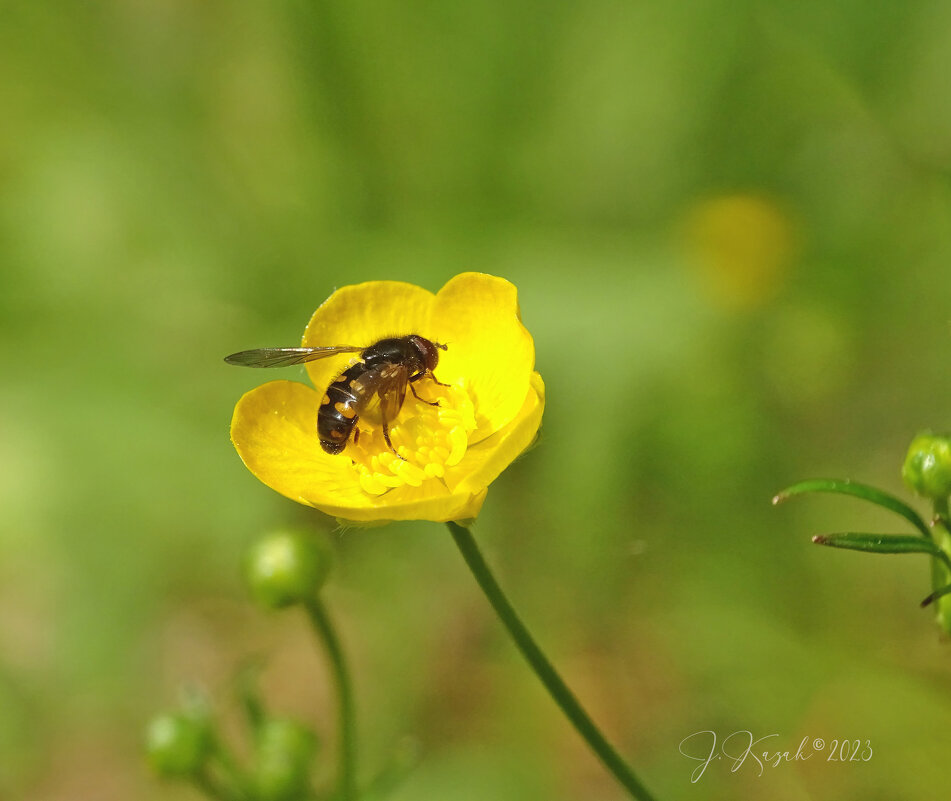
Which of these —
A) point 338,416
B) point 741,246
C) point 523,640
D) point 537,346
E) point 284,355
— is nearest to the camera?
point 523,640

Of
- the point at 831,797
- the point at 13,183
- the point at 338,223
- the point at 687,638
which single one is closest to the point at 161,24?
the point at 13,183

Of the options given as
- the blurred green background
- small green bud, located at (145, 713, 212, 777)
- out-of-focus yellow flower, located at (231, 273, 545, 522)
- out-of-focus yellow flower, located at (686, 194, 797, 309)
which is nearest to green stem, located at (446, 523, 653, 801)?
out-of-focus yellow flower, located at (231, 273, 545, 522)

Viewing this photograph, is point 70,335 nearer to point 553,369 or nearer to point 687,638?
point 553,369

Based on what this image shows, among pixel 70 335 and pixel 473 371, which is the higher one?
pixel 473 371

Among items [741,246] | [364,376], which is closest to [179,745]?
[364,376]

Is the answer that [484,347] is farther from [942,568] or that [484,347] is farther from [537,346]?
[537,346]

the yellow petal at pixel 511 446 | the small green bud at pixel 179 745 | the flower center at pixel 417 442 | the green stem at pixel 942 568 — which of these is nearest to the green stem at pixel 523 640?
the yellow petal at pixel 511 446

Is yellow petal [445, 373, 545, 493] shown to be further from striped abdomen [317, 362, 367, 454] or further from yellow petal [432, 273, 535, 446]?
striped abdomen [317, 362, 367, 454]
